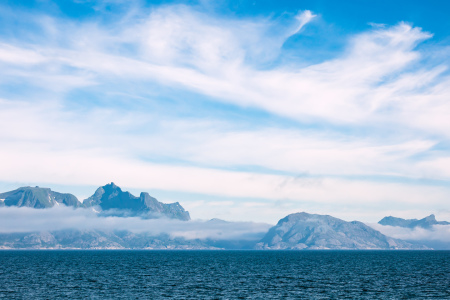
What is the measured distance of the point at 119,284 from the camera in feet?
370

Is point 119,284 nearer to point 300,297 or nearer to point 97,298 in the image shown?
point 97,298

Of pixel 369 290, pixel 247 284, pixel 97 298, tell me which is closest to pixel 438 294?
pixel 369 290

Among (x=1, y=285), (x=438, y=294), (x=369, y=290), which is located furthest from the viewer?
(x=1, y=285)

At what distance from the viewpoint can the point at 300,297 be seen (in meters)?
89.6

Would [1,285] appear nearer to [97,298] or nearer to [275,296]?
[97,298]

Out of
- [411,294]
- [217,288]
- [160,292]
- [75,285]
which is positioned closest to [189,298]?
[160,292]

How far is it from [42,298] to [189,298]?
95.9 feet

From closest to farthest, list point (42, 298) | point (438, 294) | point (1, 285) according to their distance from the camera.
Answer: point (42, 298) → point (438, 294) → point (1, 285)

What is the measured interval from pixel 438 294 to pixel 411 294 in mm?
5704

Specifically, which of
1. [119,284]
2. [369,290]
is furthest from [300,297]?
[119,284]

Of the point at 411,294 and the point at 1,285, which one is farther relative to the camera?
the point at 1,285

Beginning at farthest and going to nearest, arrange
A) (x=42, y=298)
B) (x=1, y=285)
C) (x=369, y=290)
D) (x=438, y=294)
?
(x=1, y=285) < (x=369, y=290) < (x=438, y=294) < (x=42, y=298)

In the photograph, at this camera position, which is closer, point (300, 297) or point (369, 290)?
→ point (300, 297)

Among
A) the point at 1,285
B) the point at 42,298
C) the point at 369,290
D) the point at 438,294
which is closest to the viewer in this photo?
the point at 42,298
